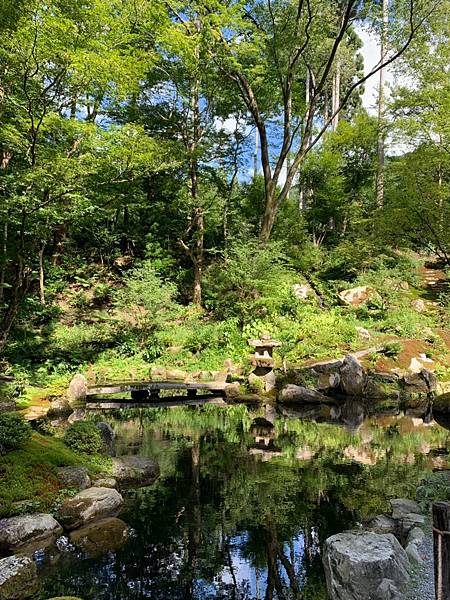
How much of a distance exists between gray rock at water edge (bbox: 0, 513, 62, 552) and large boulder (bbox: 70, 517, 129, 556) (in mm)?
260

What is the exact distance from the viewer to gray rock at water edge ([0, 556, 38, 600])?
13.2ft

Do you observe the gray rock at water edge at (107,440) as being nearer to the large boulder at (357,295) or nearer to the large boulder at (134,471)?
the large boulder at (134,471)

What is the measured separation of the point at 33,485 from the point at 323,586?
3615 millimetres

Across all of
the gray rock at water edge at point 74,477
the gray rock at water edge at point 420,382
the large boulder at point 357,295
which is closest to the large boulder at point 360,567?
the gray rock at water edge at point 74,477

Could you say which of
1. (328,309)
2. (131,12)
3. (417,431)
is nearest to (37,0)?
(131,12)

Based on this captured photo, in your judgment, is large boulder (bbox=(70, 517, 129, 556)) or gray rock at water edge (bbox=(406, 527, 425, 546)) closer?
gray rock at water edge (bbox=(406, 527, 425, 546))

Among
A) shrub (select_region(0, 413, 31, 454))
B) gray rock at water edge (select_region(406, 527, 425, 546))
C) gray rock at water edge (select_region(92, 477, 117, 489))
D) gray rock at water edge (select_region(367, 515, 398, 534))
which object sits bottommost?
gray rock at water edge (select_region(367, 515, 398, 534))

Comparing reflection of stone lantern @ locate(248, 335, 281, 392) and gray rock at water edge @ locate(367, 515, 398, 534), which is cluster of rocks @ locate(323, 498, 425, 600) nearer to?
gray rock at water edge @ locate(367, 515, 398, 534)

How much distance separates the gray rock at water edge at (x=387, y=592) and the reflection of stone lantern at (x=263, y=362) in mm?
9941

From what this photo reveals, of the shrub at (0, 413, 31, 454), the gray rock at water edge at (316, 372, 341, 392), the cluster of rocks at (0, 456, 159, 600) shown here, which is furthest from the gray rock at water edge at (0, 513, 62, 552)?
the gray rock at water edge at (316, 372, 341, 392)

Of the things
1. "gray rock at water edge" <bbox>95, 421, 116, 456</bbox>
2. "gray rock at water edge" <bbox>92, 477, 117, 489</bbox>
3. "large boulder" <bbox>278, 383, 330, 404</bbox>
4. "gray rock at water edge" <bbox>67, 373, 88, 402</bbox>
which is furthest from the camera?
"large boulder" <bbox>278, 383, 330, 404</bbox>

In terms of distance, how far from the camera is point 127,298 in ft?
52.4

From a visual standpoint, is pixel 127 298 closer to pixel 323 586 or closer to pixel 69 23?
pixel 69 23

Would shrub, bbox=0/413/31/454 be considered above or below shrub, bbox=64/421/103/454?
above
